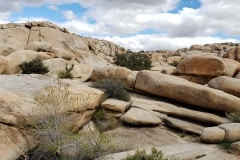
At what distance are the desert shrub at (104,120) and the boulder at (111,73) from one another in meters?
3.98

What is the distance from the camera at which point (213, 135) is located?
536 inches

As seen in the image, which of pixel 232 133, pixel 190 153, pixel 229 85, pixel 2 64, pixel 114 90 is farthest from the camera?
pixel 2 64

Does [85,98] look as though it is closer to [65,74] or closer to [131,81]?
[131,81]

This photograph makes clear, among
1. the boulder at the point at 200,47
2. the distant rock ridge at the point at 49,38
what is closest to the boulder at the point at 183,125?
the distant rock ridge at the point at 49,38

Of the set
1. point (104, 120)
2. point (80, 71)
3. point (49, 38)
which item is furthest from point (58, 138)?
point (49, 38)

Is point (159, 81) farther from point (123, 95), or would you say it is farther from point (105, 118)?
point (105, 118)

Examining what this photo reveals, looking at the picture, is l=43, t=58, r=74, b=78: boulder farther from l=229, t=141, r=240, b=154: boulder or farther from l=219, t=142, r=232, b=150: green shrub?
l=229, t=141, r=240, b=154: boulder

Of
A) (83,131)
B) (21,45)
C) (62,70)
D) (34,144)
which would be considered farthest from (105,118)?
(21,45)

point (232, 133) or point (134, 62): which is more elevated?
point (134, 62)

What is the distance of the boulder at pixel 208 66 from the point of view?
789 inches

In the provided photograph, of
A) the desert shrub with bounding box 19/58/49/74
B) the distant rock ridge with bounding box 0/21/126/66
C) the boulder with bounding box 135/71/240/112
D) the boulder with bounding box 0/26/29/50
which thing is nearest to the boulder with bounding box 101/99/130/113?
the boulder with bounding box 135/71/240/112

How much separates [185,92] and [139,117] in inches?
118

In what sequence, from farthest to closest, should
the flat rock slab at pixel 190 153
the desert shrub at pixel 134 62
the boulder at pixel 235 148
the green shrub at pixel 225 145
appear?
the desert shrub at pixel 134 62 → the green shrub at pixel 225 145 → the boulder at pixel 235 148 → the flat rock slab at pixel 190 153

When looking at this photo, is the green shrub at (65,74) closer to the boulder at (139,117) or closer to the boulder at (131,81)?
the boulder at (131,81)
